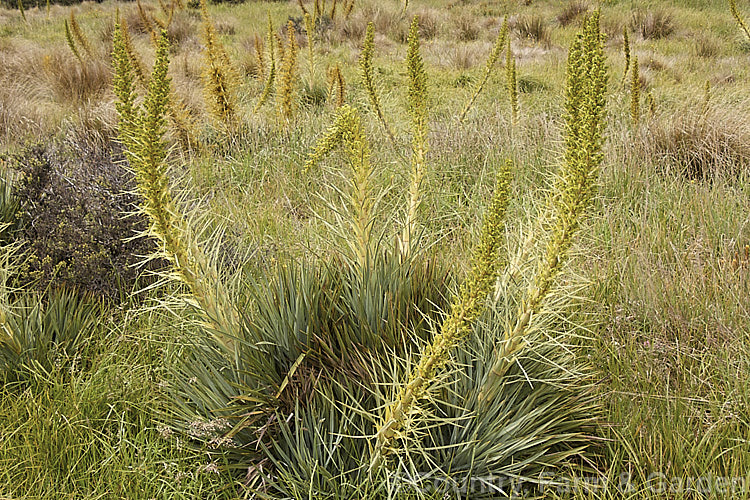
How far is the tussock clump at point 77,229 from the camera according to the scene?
3062mm

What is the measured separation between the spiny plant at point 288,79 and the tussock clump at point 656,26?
13.4 metres

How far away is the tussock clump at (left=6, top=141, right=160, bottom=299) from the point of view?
3062 mm

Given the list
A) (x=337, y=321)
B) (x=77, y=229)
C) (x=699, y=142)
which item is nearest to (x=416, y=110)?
(x=337, y=321)

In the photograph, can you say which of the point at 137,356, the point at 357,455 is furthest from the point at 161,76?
the point at 137,356

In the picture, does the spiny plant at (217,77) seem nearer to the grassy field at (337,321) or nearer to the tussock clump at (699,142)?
the grassy field at (337,321)

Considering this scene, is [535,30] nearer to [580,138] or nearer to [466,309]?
[580,138]

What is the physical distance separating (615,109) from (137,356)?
584 centimetres

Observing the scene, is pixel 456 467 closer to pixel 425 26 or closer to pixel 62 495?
pixel 62 495

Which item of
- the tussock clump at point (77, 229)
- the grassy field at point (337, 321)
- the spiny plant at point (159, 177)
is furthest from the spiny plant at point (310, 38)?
the spiny plant at point (159, 177)

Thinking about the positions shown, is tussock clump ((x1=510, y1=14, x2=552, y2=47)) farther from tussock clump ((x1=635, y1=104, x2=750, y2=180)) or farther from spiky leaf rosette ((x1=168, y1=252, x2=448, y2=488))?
spiky leaf rosette ((x1=168, y1=252, x2=448, y2=488))

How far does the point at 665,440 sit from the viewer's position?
1951 millimetres

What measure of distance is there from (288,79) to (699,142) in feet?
11.8

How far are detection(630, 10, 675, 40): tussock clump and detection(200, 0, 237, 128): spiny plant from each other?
546 inches

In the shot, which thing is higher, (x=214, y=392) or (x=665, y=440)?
(x=214, y=392)
